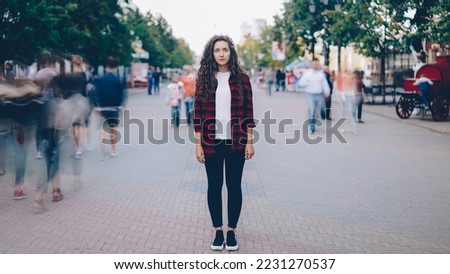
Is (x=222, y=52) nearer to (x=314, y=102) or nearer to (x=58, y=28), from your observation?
(x=314, y=102)

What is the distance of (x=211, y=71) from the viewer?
16.4 feet

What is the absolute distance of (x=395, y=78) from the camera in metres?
27.1

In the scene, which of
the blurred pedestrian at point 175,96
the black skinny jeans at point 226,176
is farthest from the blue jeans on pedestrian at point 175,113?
the black skinny jeans at point 226,176

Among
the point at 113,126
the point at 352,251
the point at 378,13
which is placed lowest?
the point at 352,251

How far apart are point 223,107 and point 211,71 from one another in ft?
1.07

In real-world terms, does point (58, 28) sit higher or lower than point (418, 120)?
higher

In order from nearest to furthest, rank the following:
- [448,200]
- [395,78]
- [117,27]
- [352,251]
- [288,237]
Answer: [352,251]
[288,237]
[448,200]
[395,78]
[117,27]

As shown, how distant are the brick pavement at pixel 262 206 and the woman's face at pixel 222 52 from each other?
1.69 m

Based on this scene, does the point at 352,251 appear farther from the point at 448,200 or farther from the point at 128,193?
the point at 128,193

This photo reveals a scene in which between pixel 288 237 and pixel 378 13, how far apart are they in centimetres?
1968

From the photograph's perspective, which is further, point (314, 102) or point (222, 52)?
point (314, 102)

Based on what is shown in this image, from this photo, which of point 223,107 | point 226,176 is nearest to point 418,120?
point 226,176

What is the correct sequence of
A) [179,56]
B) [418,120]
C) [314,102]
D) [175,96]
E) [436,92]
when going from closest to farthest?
[314,102]
[175,96]
[436,92]
[418,120]
[179,56]

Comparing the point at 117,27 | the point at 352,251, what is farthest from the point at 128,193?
the point at 117,27
